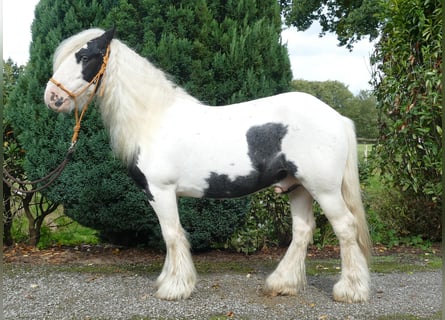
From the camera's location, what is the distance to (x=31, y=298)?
382 cm

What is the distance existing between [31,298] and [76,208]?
4.50 feet

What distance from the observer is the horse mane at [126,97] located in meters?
3.57

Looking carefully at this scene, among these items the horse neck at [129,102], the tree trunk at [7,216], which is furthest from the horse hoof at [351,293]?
the tree trunk at [7,216]

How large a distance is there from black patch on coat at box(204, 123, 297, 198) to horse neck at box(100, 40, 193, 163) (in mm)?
698

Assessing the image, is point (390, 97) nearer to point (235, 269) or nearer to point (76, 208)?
point (235, 269)

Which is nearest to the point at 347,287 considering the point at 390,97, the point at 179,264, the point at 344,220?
the point at 344,220

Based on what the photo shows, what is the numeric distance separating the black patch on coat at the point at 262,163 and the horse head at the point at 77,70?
4.17ft

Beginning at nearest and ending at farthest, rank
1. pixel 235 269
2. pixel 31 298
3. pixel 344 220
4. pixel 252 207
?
pixel 344 220, pixel 31 298, pixel 235 269, pixel 252 207

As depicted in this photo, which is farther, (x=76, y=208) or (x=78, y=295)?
(x=76, y=208)

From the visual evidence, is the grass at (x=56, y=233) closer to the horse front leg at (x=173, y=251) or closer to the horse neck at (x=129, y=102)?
the horse front leg at (x=173, y=251)

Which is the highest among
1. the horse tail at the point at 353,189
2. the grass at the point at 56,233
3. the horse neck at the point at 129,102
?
the horse neck at the point at 129,102

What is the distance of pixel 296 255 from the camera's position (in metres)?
3.82

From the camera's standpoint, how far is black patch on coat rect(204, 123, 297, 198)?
3438mm

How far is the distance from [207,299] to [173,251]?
1.68 ft
